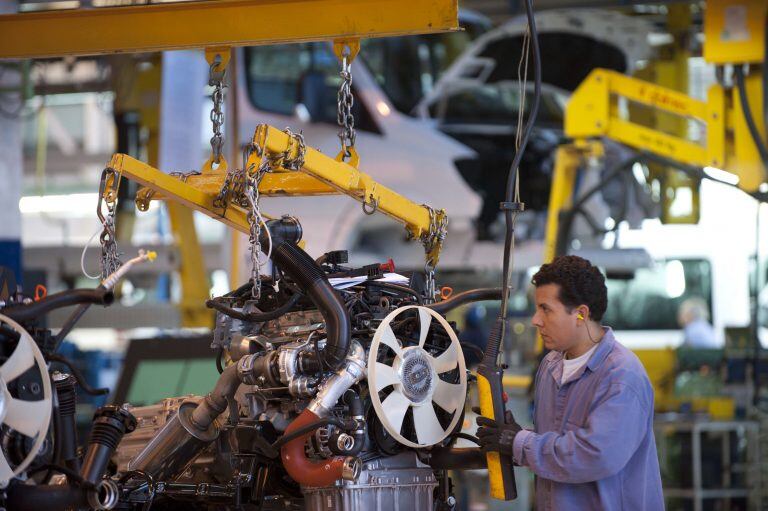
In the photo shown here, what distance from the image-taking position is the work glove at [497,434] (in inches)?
152

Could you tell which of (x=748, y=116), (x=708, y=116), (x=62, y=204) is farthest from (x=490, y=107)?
(x=62, y=204)

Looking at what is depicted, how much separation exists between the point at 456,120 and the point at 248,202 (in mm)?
7921

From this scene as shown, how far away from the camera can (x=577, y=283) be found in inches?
149

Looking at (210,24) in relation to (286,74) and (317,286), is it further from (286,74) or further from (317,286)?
(286,74)

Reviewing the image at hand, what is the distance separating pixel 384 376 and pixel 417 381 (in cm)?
17

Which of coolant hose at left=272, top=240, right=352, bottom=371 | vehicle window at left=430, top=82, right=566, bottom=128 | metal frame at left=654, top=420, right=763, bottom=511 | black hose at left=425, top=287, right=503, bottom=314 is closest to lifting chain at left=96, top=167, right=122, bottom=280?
coolant hose at left=272, top=240, right=352, bottom=371

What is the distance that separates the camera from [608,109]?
8.86m

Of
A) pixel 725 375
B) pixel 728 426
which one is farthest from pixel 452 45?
pixel 728 426

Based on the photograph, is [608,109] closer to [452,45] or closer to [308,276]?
[452,45]

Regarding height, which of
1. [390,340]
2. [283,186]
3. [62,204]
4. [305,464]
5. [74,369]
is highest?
[62,204]

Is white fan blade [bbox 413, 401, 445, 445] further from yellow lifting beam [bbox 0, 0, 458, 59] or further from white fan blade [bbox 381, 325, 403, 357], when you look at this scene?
yellow lifting beam [bbox 0, 0, 458, 59]

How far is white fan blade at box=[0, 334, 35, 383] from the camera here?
3.41 m

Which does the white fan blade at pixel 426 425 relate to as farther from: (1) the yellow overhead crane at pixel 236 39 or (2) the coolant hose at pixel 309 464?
(1) the yellow overhead crane at pixel 236 39


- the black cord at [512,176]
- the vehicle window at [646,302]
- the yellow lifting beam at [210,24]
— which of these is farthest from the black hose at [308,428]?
the vehicle window at [646,302]
